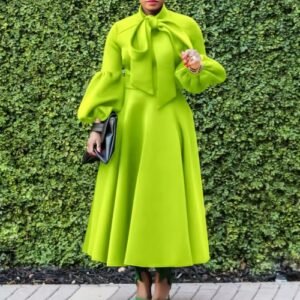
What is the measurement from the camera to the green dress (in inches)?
169

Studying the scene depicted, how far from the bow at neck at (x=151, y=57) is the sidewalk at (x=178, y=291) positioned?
161 centimetres

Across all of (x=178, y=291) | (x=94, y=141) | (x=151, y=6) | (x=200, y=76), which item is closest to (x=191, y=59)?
(x=200, y=76)

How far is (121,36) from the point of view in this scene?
4395 millimetres

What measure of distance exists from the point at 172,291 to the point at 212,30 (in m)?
1.86

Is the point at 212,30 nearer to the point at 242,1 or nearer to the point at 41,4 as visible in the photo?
the point at 242,1

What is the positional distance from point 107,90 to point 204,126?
127 centimetres

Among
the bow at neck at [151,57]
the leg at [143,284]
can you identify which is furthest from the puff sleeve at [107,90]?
the leg at [143,284]

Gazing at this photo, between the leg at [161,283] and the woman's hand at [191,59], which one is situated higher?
the woman's hand at [191,59]

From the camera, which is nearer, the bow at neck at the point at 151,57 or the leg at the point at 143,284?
the bow at neck at the point at 151,57

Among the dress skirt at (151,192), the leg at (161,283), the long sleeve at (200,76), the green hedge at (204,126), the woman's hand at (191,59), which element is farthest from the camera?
the green hedge at (204,126)

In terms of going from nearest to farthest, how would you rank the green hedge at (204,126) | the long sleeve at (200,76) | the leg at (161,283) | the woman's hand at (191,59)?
the woman's hand at (191,59) → the long sleeve at (200,76) → the leg at (161,283) → the green hedge at (204,126)

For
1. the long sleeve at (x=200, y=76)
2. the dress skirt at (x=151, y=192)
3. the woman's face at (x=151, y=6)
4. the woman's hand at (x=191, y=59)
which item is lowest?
the dress skirt at (x=151, y=192)

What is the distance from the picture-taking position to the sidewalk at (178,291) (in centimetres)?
523

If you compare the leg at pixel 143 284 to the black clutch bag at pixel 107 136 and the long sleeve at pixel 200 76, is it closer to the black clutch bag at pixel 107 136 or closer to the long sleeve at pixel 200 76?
the black clutch bag at pixel 107 136
